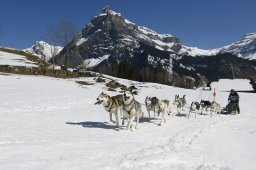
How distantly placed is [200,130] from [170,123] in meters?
2.33

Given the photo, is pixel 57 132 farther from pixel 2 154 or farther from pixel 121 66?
pixel 121 66

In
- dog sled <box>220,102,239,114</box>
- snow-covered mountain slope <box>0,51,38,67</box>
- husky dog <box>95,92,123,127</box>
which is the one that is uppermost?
snow-covered mountain slope <box>0,51,38,67</box>

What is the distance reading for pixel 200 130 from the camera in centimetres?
1725

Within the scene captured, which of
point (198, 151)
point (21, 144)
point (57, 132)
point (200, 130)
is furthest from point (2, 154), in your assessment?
point (200, 130)

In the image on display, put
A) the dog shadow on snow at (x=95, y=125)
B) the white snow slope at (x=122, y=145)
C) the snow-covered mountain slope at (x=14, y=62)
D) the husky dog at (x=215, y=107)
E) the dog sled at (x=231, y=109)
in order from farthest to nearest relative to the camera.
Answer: the snow-covered mountain slope at (x=14, y=62) < the dog sled at (x=231, y=109) < the husky dog at (x=215, y=107) < the dog shadow on snow at (x=95, y=125) < the white snow slope at (x=122, y=145)

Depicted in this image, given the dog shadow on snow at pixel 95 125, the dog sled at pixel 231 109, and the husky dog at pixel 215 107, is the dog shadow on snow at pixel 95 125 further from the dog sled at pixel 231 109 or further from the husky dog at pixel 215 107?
the dog sled at pixel 231 109

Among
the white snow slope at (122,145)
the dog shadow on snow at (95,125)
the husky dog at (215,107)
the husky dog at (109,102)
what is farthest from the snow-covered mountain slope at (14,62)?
the husky dog at (109,102)

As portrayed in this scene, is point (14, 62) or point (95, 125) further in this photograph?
point (14, 62)

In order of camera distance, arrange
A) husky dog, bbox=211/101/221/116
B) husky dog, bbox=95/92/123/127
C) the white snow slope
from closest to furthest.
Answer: the white snow slope
husky dog, bbox=95/92/123/127
husky dog, bbox=211/101/221/116

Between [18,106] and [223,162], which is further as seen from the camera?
[18,106]

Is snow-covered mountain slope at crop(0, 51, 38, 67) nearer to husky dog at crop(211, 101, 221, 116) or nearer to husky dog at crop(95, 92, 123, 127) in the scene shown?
husky dog at crop(211, 101, 221, 116)

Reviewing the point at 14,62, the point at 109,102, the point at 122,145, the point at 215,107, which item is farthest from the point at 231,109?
the point at 14,62

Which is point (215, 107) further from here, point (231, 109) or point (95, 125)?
point (95, 125)

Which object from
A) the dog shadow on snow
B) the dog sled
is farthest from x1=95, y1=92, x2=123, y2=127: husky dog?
the dog sled
